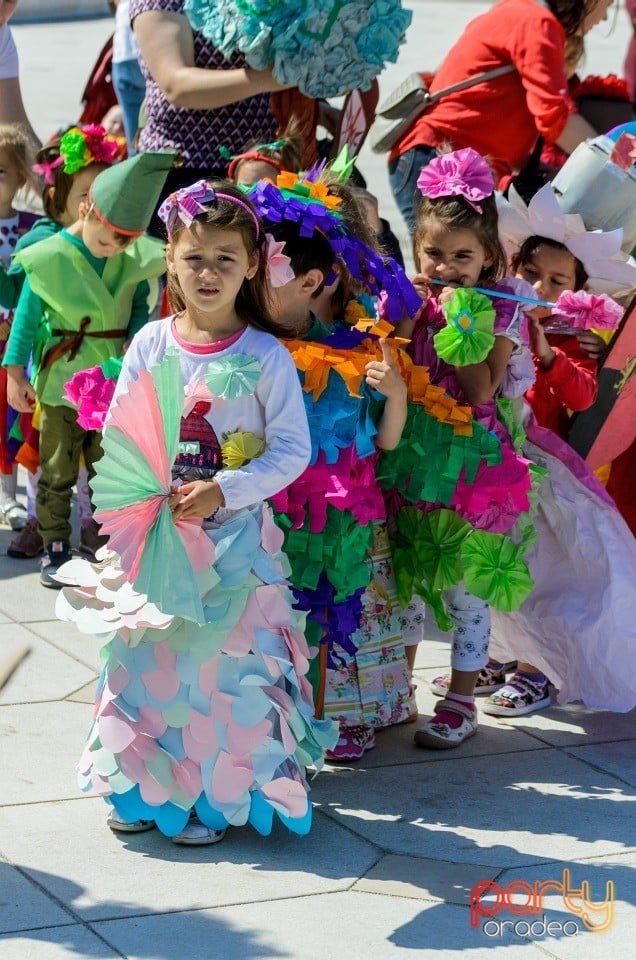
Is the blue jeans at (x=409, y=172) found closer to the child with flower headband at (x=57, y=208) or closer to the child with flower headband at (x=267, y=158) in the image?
the child with flower headband at (x=267, y=158)

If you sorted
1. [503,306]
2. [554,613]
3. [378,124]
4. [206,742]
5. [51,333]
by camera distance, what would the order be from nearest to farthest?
[206,742]
[503,306]
[554,613]
[51,333]
[378,124]

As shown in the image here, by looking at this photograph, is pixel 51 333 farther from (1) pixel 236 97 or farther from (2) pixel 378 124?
(2) pixel 378 124

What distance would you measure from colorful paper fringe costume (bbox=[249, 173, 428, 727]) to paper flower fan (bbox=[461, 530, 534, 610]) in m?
0.26

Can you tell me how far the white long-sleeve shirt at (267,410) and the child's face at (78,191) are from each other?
1933 mm

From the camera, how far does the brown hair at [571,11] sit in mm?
5281

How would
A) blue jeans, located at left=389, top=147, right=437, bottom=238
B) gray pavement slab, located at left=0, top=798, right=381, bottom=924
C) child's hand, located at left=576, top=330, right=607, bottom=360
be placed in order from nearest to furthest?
gray pavement slab, located at left=0, top=798, right=381, bottom=924 → child's hand, located at left=576, top=330, right=607, bottom=360 → blue jeans, located at left=389, top=147, right=437, bottom=238

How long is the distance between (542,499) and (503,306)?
695 mm

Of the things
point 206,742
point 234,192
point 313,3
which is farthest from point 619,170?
point 206,742

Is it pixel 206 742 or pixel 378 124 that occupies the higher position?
pixel 378 124

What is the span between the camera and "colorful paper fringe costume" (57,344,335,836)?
10.8ft

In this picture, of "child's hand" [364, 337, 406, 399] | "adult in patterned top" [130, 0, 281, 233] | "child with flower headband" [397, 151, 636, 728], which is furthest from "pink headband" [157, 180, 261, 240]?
"adult in patterned top" [130, 0, 281, 233]

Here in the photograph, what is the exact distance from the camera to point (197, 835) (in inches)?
133

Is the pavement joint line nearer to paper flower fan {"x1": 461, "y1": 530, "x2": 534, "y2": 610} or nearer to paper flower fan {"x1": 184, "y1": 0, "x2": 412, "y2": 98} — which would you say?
paper flower fan {"x1": 461, "y1": 530, "x2": 534, "y2": 610}

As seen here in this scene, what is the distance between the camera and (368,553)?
3980 mm
